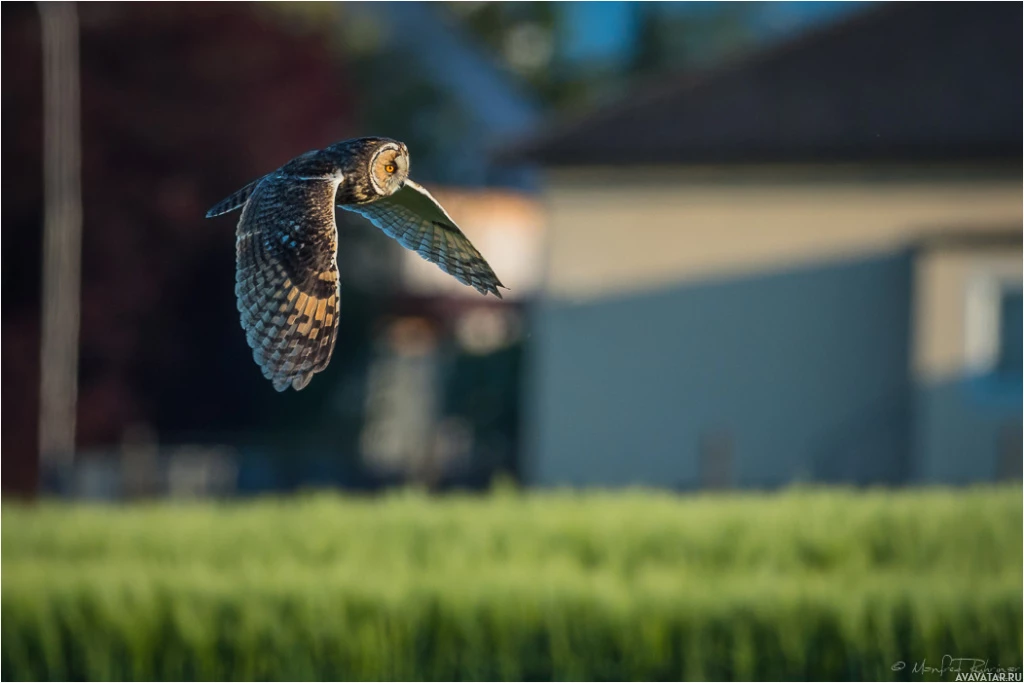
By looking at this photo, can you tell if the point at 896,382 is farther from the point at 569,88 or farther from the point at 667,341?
the point at 569,88

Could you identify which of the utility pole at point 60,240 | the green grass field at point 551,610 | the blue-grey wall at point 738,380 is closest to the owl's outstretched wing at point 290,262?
the green grass field at point 551,610

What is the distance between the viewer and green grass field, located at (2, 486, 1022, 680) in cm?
624

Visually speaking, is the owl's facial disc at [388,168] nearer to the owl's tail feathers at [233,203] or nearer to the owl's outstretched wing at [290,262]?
the owl's outstretched wing at [290,262]

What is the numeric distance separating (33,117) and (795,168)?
744 cm

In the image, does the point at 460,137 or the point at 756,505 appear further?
the point at 460,137

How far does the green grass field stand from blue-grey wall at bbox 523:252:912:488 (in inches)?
216

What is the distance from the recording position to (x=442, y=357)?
19297 millimetres

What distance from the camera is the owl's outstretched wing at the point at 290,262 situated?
264 centimetres

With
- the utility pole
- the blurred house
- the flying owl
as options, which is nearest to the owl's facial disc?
the flying owl

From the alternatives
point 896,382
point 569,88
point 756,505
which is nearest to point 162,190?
point 896,382

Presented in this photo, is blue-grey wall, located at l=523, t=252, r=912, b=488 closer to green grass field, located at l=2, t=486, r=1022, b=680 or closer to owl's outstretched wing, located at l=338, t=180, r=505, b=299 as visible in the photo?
green grass field, located at l=2, t=486, r=1022, b=680

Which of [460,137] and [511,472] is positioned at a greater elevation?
[460,137]
